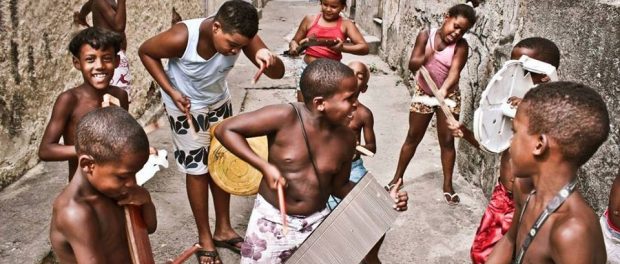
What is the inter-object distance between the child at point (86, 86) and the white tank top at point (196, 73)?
14.4 inches

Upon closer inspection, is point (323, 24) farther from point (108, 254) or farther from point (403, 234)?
point (108, 254)

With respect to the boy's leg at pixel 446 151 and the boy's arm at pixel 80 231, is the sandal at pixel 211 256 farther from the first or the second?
the boy's leg at pixel 446 151

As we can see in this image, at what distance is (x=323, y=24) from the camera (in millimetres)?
4625

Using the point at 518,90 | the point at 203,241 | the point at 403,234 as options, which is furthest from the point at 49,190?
the point at 518,90

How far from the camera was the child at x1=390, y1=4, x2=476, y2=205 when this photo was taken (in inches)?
163

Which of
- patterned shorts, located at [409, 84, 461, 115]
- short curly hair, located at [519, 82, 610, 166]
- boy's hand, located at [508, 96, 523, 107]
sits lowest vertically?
patterned shorts, located at [409, 84, 461, 115]

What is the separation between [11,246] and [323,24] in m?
2.63

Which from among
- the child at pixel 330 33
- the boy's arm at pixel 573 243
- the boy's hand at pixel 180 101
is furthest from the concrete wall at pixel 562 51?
the boy's hand at pixel 180 101

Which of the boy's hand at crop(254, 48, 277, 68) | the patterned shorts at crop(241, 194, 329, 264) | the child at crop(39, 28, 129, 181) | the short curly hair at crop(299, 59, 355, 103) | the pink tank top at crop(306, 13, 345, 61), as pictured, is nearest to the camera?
the short curly hair at crop(299, 59, 355, 103)

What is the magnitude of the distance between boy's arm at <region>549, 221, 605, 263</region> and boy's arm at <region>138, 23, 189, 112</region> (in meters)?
2.09

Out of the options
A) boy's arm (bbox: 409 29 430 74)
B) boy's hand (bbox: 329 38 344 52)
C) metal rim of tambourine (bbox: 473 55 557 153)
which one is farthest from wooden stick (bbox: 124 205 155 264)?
boy's arm (bbox: 409 29 430 74)

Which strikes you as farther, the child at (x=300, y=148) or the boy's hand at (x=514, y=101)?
the boy's hand at (x=514, y=101)

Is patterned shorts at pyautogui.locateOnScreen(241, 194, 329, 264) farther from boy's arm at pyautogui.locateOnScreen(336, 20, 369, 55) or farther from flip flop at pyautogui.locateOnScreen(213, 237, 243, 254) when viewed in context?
boy's arm at pyautogui.locateOnScreen(336, 20, 369, 55)

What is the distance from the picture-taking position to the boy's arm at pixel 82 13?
454cm
